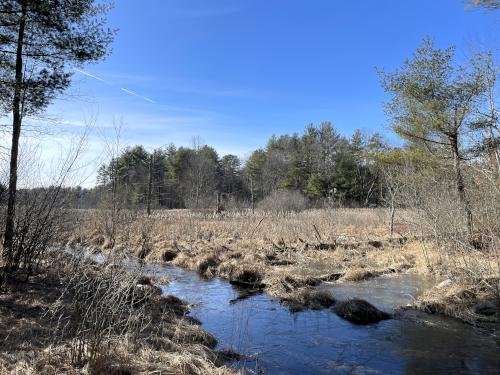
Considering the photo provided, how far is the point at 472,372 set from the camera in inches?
236

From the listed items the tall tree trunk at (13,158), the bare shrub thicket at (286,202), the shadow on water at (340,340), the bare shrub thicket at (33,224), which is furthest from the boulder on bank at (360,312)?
the bare shrub thicket at (286,202)

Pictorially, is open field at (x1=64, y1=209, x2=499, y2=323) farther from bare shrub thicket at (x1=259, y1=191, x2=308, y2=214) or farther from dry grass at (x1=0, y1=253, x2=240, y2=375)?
bare shrub thicket at (x1=259, y1=191, x2=308, y2=214)

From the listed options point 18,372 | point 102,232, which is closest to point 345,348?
point 18,372

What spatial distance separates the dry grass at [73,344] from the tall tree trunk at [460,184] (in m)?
7.94

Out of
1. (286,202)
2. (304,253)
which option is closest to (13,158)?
(304,253)

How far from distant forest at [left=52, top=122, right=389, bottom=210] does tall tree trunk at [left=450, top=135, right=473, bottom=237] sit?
73.2 ft

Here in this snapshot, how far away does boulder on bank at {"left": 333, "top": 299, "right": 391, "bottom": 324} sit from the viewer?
8805 millimetres

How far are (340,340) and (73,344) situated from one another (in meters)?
4.81

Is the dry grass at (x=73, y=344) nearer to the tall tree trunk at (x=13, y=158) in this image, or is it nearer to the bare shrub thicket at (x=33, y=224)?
the tall tree trunk at (x=13, y=158)

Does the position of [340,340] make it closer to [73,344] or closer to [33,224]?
[73,344]

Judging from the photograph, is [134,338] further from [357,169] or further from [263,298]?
[357,169]

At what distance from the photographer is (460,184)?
44.9ft

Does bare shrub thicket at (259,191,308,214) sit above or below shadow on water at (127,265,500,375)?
above

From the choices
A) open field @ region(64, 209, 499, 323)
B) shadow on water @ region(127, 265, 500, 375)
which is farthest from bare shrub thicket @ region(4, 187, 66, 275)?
shadow on water @ region(127, 265, 500, 375)
